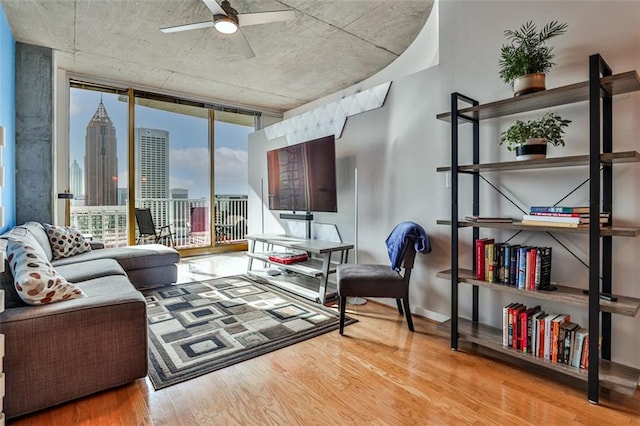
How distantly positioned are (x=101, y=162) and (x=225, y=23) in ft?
11.4

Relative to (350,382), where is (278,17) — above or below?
above

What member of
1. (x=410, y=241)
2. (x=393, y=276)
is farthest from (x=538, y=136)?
(x=393, y=276)

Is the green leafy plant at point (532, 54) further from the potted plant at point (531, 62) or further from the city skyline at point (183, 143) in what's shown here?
the city skyline at point (183, 143)

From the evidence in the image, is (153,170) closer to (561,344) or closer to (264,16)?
(264,16)

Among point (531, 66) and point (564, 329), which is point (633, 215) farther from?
point (531, 66)

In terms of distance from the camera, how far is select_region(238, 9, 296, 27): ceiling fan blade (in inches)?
100

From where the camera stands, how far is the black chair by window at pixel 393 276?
8.38 feet

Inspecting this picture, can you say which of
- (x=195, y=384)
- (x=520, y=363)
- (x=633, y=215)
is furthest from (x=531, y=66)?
(x=195, y=384)

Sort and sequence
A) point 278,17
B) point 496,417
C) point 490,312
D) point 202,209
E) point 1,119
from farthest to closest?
point 202,209 < point 1,119 < point 278,17 < point 490,312 < point 496,417

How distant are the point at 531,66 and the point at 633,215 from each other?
1016mm

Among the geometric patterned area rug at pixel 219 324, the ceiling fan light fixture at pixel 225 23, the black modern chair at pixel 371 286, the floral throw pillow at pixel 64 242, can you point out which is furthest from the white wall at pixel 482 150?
the floral throw pillow at pixel 64 242

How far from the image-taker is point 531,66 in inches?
77.2

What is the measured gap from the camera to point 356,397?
176 cm

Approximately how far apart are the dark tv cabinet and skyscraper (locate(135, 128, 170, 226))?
470 cm
